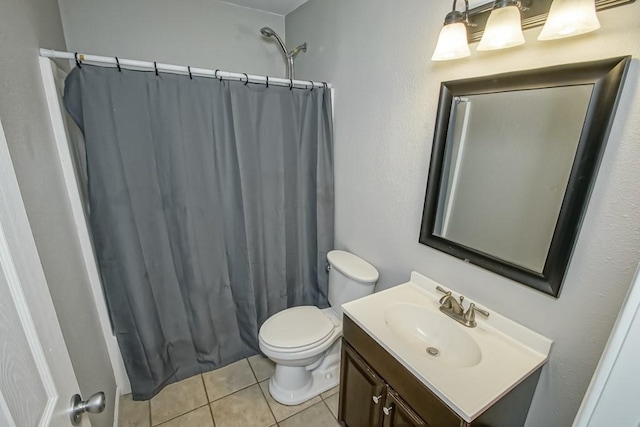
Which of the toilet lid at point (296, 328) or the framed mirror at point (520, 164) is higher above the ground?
the framed mirror at point (520, 164)

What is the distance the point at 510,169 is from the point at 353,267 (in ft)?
3.18

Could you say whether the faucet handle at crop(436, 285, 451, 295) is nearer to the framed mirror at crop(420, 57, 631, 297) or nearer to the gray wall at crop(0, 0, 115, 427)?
the framed mirror at crop(420, 57, 631, 297)

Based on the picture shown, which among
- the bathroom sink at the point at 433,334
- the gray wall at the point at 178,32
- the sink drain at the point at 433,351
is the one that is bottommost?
the sink drain at the point at 433,351

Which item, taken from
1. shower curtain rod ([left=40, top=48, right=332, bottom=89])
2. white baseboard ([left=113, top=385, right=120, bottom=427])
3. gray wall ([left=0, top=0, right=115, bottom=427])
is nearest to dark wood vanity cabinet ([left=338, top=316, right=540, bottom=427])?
gray wall ([left=0, top=0, right=115, bottom=427])

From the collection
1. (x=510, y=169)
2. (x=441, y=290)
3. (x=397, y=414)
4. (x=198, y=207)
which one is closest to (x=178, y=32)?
(x=198, y=207)

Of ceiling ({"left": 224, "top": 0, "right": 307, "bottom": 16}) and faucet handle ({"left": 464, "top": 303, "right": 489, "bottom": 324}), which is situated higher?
ceiling ({"left": 224, "top": 0, "right": 307, "bottom": 16})

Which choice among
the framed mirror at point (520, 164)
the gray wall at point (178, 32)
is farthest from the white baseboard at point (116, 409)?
the gray wall at point (178, 32)

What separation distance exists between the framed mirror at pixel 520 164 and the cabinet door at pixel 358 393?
0.64 metres

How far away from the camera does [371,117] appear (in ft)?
5.24

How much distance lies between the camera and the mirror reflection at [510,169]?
92cm

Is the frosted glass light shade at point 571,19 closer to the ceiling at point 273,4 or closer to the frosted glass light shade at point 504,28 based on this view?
the frosted glass light shade at point 504,28

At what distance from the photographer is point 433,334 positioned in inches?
49.4

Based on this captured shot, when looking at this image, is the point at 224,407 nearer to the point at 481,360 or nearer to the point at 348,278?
the point at 348,278

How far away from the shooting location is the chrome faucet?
1179mm
